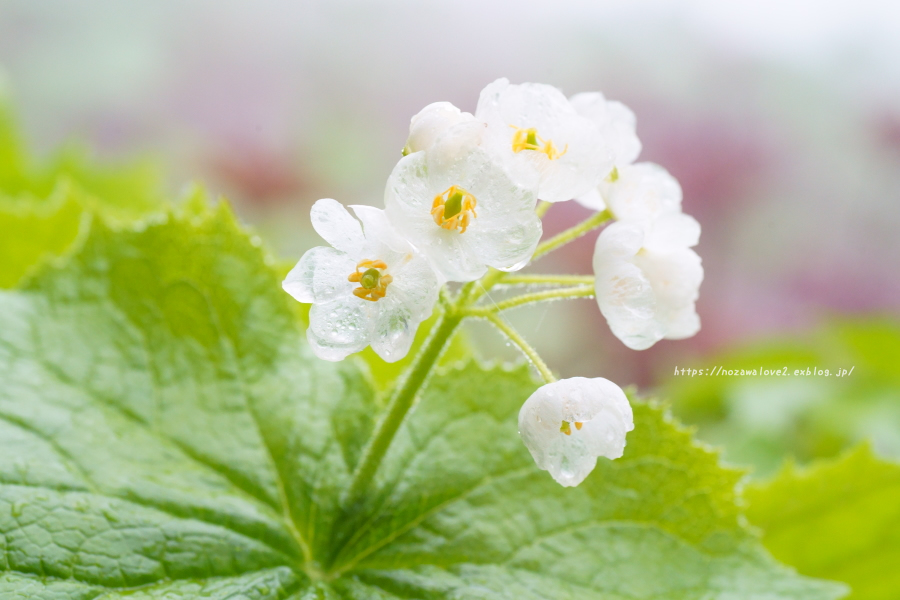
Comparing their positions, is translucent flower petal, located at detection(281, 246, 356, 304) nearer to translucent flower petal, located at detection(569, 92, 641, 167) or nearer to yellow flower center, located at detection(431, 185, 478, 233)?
yellow flower center, located at detection(431, 185, 478, 233)

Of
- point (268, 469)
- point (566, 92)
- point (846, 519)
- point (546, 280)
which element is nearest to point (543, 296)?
point (546, 280)

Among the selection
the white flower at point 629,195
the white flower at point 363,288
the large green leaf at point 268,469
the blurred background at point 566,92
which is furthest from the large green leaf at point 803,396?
the white flower at point 363,288

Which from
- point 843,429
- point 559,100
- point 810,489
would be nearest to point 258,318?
point 559,100

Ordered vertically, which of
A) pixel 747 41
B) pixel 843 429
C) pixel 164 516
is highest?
pixel 747 41

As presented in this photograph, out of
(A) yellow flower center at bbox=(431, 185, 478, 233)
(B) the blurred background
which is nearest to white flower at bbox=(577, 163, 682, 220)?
(A) yellow flower center at bbox=(431, 185, 478, 233)

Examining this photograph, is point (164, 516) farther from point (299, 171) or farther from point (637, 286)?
point (299, 171)

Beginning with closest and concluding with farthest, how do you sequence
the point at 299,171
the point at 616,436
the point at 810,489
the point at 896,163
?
the point at 616,436 < the point at 810,489 < the point at 299,171 < the point at 896,163

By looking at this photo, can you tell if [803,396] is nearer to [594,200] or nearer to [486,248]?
[594,200]

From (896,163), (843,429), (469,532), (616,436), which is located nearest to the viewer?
(616,436)
